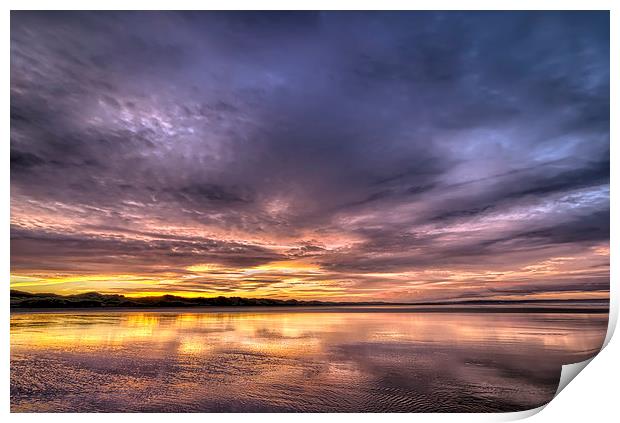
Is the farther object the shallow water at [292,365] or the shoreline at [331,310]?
the shoreline at [331,310]

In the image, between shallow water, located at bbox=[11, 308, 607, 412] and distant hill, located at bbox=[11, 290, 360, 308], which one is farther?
distant hill, located at bbox=[11, 290, 360, 308]

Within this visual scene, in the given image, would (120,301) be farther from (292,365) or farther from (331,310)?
(331,310)

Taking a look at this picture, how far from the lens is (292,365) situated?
3334 mm

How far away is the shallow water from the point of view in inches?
112

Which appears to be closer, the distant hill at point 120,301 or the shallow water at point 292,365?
the shallow water at point 292,365

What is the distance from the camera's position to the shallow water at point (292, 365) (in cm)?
285

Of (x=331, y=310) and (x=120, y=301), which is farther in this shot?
(x=331, y=310)

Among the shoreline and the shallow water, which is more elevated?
the shoreline

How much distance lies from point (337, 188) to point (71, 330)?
3.13m

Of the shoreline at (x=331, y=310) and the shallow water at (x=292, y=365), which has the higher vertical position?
the shoreline at (x=331, y=310)

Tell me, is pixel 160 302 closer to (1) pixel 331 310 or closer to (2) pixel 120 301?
(2) pixel 120 301

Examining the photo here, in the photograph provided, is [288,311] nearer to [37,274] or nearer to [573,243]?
[37,274]

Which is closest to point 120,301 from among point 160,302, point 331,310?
point 160,302

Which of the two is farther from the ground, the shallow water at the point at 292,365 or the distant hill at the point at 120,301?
the distant hill at the point at 120,301
